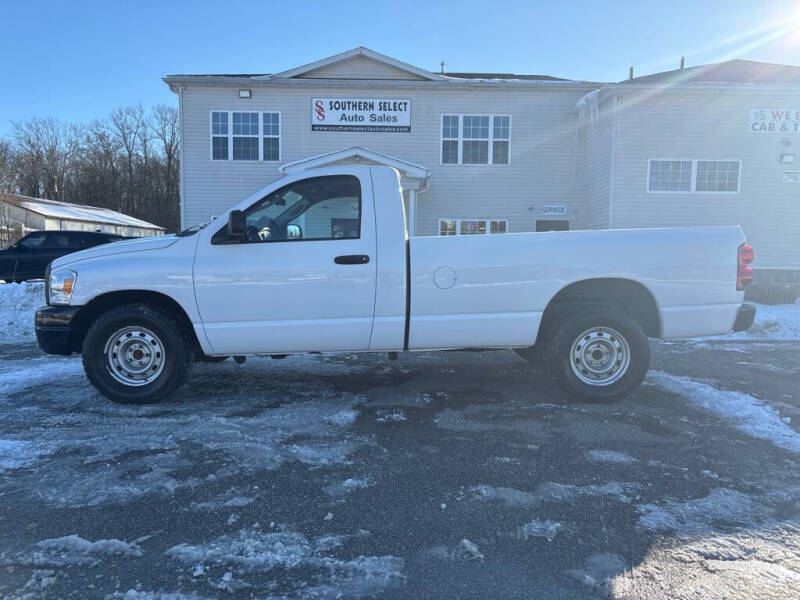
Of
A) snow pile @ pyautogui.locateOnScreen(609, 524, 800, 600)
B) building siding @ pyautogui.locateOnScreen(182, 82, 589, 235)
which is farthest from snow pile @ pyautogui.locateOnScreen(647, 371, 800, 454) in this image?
building siding @ pyautogui.locateOnScreen(182, 82, 589, 235)

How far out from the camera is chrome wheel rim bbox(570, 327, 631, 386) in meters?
4.81

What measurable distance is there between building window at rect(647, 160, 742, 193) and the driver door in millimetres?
14190

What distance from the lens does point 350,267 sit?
4586mm

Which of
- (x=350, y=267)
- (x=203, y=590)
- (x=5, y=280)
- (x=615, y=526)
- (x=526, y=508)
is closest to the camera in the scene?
(x=203, y=590)

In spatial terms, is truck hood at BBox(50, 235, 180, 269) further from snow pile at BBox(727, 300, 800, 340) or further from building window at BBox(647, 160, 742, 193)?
building window at BBox(647, 160, 742, 193)

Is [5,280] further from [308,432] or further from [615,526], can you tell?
[615,526]

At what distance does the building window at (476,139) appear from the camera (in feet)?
56.5

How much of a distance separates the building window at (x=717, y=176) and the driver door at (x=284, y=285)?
15.1 metres

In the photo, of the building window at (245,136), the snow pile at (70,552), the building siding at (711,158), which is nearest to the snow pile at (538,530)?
the snow pile at (70,552)

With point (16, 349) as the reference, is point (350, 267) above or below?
above

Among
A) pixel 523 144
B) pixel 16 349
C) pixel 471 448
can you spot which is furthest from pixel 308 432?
pixel 523 144

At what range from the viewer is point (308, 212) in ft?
16.3

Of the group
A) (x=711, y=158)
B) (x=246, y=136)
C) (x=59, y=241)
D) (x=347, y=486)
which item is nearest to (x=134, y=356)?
(x=347, y=486)

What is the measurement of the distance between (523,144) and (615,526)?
1608 cm
